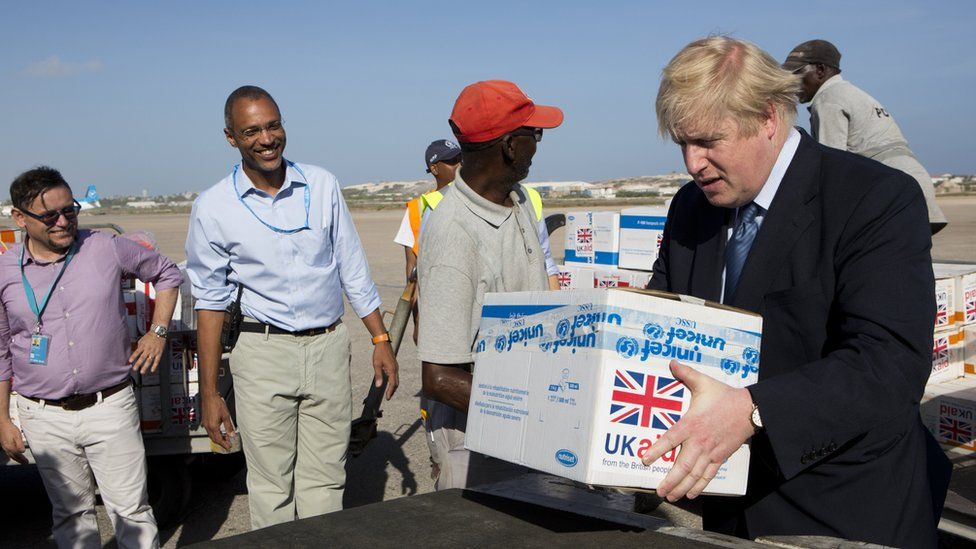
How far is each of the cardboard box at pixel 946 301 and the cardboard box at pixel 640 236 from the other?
2014 mm

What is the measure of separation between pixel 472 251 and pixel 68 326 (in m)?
2.53

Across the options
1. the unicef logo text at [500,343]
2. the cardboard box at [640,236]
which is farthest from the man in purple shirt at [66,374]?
the cardboard box at [640,236]

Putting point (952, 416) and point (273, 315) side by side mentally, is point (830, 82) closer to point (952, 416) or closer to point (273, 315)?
point (952, 416)

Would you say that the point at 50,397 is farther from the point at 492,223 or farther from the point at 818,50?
the point at 818,50

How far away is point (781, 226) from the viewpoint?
201 cm

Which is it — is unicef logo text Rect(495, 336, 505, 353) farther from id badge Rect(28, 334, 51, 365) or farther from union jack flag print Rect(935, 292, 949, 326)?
union jack flag print Rect(935, 292, 949, 326)

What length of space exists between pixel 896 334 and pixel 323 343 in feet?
10.0

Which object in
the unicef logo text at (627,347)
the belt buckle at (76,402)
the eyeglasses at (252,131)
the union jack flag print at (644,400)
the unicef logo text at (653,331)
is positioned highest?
the eyeglasses at (252,131)

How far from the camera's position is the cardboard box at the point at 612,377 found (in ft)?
5.63

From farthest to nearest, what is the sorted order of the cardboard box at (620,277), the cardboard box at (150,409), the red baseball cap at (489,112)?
the cardboard box at (620,277) → the cardboard box at (150,409) → the red baseball cap at (489,112)

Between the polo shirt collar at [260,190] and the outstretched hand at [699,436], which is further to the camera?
the polo shirt collar at [260,190]

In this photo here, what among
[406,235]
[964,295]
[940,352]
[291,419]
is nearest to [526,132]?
[291,419]

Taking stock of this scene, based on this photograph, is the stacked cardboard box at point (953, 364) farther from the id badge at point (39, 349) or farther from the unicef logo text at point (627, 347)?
the id badge at point (39, 349)

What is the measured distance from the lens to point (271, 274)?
4.16 meters
